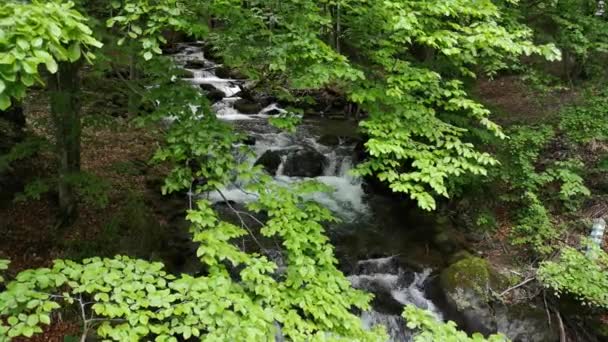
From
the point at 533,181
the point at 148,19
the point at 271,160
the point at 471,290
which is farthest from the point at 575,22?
the point at 148,19

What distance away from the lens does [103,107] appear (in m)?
6.67

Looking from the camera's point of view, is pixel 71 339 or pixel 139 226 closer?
pixel 71 339

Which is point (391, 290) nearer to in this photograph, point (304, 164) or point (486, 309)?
point (486, 309)

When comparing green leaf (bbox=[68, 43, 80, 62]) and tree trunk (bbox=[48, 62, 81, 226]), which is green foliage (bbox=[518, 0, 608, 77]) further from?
green leaf (bbox=[68, 43, 80, 62])

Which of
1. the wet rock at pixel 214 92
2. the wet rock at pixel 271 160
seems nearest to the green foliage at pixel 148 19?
the wet rock at pixel 271 160

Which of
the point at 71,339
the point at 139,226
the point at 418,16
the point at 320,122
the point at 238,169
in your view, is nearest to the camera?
the point at 238,169

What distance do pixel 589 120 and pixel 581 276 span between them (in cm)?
308

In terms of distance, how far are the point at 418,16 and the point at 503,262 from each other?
5.55 meters

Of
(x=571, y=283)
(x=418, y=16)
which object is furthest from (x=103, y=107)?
(x=571, y=283)

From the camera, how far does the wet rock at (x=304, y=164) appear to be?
36.6 ft

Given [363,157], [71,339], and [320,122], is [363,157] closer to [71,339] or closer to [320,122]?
[320,122]

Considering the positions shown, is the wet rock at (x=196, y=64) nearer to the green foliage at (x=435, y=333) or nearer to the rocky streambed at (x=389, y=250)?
the rocky streambed at (x=389, y=250)

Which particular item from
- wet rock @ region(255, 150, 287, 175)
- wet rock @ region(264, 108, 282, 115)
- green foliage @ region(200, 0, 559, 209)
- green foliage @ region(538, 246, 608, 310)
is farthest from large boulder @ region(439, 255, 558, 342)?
wet rock @ region(264, 108, 282, 115)

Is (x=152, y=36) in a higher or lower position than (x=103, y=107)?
higher
